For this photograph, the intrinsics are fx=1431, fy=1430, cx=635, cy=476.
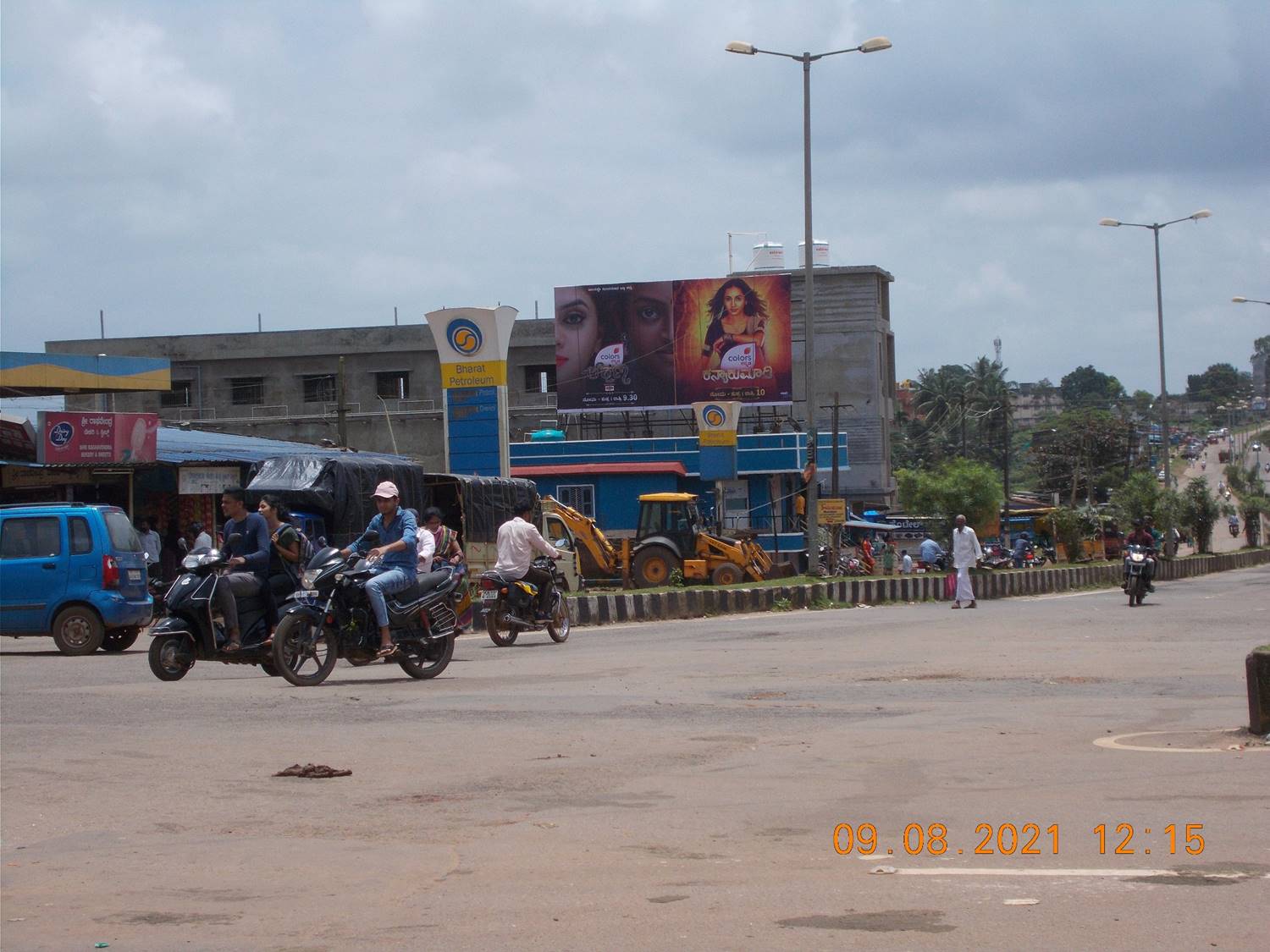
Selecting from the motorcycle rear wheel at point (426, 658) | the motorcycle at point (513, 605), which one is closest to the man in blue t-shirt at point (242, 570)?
the motorcycle rear wheel at point (426, 658)

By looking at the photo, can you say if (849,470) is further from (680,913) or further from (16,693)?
(680,913)

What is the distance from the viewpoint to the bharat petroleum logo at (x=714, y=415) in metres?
49.8

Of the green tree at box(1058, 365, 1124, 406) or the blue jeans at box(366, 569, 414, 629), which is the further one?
the green tree at box(1058, 365, 1124, 406)

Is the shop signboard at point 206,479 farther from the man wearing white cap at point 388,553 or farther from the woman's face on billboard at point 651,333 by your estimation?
the woman's face on billboard at point 651,333

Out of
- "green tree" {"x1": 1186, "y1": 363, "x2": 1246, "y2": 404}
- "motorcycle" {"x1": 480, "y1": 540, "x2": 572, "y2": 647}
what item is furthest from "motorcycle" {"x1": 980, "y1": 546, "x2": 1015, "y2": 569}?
"green tree" {"x1": 1186, "y1": 363, "x2": 1246, "y2": 404}

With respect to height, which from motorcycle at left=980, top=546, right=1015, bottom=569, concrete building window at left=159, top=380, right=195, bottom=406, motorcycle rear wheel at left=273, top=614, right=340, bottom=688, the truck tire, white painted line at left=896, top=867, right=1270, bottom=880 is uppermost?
concrete building window at left=159, top=380, right=195, bottom=406

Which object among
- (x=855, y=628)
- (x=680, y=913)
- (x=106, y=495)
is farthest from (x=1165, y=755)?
(x=106, y=495)

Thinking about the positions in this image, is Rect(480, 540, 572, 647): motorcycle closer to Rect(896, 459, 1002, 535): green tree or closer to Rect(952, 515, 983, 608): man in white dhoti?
Rect(952, 515, 983, 608): man in white dhoti

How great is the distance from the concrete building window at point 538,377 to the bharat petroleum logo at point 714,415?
17.1 m

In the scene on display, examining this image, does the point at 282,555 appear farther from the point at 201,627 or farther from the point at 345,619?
the point at 201,627

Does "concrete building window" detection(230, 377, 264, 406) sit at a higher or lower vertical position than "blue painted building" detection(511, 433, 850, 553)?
higher

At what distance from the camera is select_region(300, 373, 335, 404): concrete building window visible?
63.9 m

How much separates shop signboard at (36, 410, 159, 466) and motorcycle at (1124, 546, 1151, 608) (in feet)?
62.3

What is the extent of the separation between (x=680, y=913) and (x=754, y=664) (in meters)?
10.2
